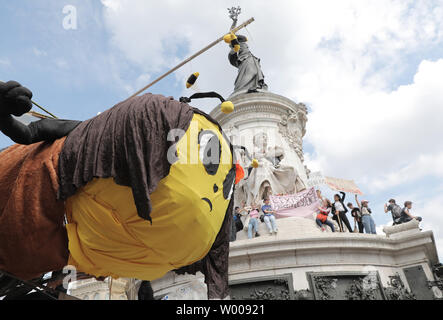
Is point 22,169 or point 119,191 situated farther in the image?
point 22,169

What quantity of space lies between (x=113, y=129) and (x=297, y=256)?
6101 millimetres

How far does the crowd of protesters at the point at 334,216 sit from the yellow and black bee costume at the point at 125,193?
21.5ft

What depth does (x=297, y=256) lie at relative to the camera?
7.20 m

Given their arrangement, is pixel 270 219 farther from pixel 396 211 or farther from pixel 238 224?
pixel 396 211

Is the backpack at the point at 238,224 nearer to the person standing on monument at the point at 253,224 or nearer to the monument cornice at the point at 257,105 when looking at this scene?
the person standing on monument at the point at 253,224

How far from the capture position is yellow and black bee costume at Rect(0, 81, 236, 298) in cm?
198

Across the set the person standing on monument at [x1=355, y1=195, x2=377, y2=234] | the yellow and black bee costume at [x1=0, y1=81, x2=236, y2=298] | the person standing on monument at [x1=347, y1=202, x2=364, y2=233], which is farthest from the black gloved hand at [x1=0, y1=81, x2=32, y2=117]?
the person standing on monument at [x1=347, y1=202, x2=364, y2=233]

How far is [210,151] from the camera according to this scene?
2.24 meters

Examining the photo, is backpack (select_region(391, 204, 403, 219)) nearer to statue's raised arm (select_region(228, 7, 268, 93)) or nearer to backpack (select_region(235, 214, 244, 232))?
backpack (select_region(235, 214, 244, 232))

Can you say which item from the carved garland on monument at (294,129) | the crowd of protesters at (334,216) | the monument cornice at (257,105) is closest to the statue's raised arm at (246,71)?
the monument cornice at (257,105)

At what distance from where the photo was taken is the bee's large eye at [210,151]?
7.22ft
